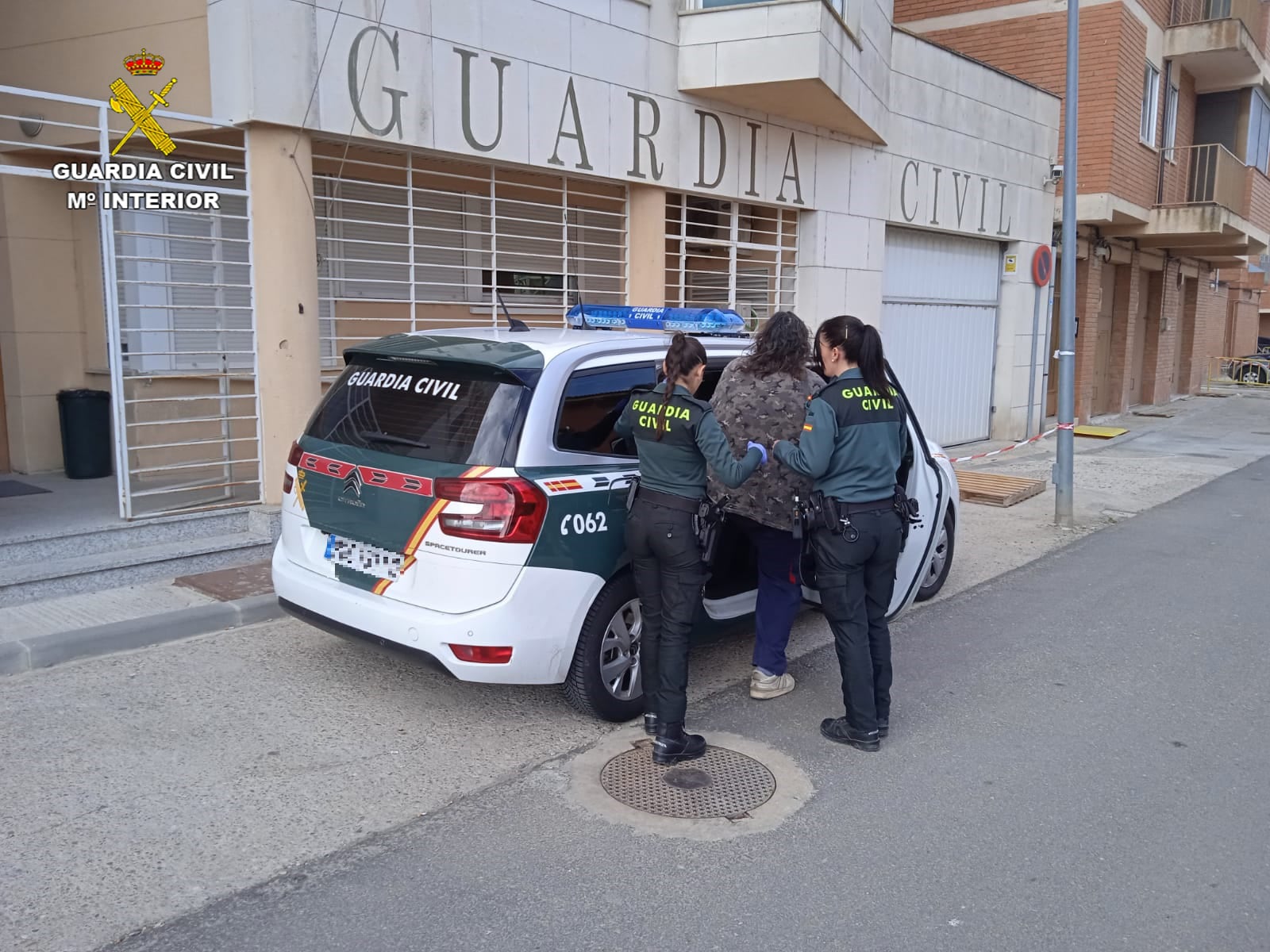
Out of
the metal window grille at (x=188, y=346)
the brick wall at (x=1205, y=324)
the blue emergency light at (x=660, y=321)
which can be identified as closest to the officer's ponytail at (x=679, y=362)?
the blue emergency light at (x=660, y=321)

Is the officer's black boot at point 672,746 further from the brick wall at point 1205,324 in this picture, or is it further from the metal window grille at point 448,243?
the brick wall at point 1205,324

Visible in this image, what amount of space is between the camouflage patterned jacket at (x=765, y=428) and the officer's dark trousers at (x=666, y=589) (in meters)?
0.46

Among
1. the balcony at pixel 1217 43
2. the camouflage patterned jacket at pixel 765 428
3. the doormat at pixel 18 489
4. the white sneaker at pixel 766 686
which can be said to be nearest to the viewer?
the camouflage patterned jacket at pixel 765 428

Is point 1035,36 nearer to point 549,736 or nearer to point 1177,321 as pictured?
point 1177,321

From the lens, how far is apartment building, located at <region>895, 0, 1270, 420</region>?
1702 cm

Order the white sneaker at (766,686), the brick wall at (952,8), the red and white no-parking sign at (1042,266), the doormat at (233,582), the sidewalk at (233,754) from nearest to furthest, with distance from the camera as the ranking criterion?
1. the sidewalk at (233,754)
2. the white sneaker at (766,686)
3. the doormat at (233,582)
4. the red and white no-parking sign at (1042,266)
5. the brick wall at (952,8)

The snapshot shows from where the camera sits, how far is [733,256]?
11648 millimetres

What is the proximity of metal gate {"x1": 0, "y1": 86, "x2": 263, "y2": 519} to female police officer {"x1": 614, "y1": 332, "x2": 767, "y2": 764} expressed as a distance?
4173mm

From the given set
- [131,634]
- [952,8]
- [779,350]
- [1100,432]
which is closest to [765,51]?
[779,350]

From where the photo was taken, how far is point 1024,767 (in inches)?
178

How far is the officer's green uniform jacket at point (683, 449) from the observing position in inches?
167

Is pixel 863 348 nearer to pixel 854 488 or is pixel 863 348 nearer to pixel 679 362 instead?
pixel 854 488

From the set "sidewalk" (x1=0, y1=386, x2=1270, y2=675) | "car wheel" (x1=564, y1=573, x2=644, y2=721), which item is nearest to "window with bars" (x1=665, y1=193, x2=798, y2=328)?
"sidewalk" (x1=0, y1=386, x2=1270, y2=675)

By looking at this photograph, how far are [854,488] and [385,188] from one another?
6233 mm
